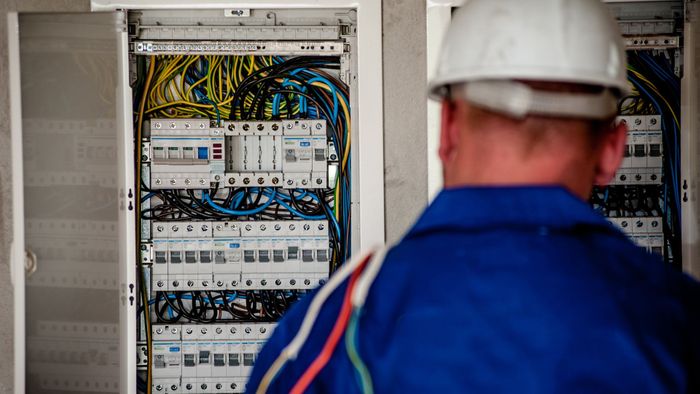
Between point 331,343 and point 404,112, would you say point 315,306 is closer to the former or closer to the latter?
point 331,343

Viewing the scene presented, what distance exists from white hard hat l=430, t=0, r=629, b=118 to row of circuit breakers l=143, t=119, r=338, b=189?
1758 mm

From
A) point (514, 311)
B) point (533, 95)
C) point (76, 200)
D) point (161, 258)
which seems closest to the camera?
point (514, 311)

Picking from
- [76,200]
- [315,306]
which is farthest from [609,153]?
[76,200]

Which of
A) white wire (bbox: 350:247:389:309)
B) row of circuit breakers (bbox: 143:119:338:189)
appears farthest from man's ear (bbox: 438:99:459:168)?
row of circuit breakers (bbox: 143:119:338:189)

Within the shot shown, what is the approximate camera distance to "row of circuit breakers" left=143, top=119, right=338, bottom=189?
2672 millimetres

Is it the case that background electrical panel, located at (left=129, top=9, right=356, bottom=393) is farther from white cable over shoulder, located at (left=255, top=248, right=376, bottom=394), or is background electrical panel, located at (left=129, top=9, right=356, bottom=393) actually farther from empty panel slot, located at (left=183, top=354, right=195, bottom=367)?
white cable over shoulder, located at (left=255, top=248, right=376, bottom=394)

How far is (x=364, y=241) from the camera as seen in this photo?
2.57 meters

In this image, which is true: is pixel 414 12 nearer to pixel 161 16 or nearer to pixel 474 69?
pixel 161 16

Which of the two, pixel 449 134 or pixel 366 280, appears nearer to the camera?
pixel 366 280

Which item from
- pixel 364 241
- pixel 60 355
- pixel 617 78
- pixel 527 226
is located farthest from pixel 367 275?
pixel 60 355

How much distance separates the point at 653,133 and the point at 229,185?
149 centimetres

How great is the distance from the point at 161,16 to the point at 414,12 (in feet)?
2.82

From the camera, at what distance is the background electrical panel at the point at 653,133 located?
2.56 metres

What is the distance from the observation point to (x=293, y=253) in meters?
2.70
